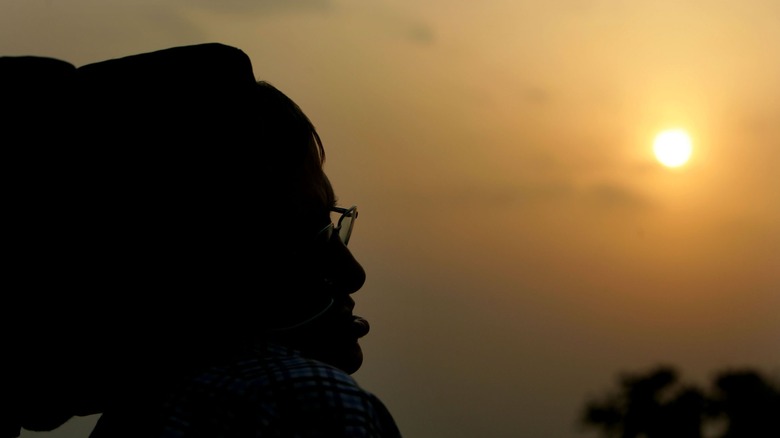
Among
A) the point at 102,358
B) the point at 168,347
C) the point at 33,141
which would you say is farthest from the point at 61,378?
the point at 33,141

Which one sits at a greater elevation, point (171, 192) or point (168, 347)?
point (171, 192)

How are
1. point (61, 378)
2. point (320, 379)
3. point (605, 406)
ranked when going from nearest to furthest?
point (320, 379)
point (61, 378)
point (605, 406)

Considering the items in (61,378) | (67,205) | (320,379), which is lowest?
(61,378)

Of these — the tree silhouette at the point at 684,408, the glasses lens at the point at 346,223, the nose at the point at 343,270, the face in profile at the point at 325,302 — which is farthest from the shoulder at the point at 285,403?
the tree silhouette at the point at 684,408

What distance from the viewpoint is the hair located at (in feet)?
6.74

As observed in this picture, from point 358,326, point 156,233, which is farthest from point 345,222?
point 156,233

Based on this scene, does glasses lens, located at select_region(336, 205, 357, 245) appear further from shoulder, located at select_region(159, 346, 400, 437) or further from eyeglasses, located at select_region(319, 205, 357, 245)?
shoulder, located at select_region(159, 346, 400, 437)

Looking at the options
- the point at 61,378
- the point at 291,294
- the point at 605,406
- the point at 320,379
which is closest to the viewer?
the point at 320,379

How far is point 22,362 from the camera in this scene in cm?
204

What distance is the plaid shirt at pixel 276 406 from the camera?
1.70 meters

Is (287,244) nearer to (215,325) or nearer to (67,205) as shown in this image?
(215,325)

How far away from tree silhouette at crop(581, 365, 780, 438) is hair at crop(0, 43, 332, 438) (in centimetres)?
193

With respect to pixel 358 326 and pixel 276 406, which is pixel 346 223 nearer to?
pixel 358 326

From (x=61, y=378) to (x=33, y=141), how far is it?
546 millimetres
